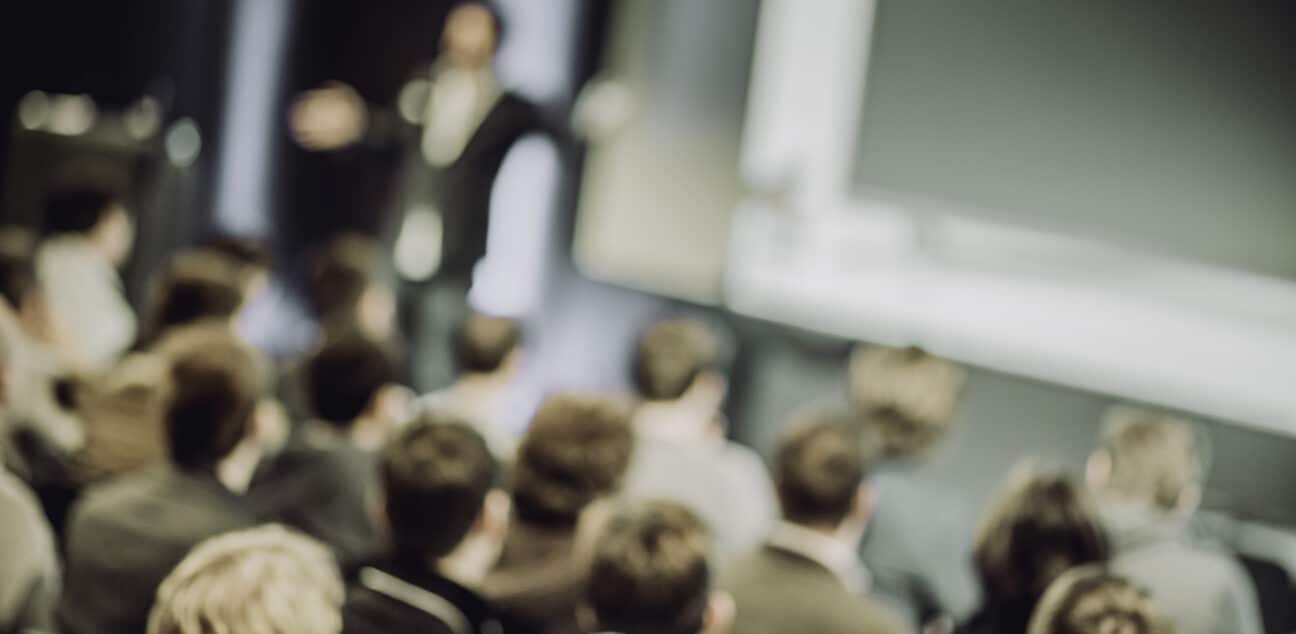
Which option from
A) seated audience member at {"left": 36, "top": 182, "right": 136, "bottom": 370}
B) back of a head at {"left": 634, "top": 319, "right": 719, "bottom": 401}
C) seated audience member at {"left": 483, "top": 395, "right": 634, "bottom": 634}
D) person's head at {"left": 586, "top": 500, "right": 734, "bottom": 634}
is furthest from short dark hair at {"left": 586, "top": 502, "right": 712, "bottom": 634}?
seated audience member at {"left": 36, "top": 182, "right": 136, "bottom": 370}

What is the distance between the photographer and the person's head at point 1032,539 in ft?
7.84

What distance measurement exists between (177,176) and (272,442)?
3.22 meters

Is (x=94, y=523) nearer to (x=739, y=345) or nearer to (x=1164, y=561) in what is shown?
(x=1164, y=561)

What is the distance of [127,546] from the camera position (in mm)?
2340

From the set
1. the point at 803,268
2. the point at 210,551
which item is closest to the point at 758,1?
the point at 803,268

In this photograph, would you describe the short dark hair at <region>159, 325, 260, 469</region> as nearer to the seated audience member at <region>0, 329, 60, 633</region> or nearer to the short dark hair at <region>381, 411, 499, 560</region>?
the seated audience member at <region>0, 329, 60, 633</region>

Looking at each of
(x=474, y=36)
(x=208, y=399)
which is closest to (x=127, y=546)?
(x=208, y=399)

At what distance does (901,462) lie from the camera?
3332 mm

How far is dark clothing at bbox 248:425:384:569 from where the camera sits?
273 cm

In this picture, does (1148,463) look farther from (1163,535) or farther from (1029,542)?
(1029,542)

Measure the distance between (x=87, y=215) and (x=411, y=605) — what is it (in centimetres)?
271

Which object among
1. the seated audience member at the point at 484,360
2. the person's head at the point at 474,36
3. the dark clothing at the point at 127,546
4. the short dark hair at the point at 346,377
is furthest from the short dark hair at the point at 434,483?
the person's head at the point at 474,36

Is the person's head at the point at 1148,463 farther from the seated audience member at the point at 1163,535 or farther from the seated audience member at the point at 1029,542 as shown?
the seated audience member at the point at 1029,542

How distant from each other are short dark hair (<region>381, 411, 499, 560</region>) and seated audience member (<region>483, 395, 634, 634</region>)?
0.71 ft
